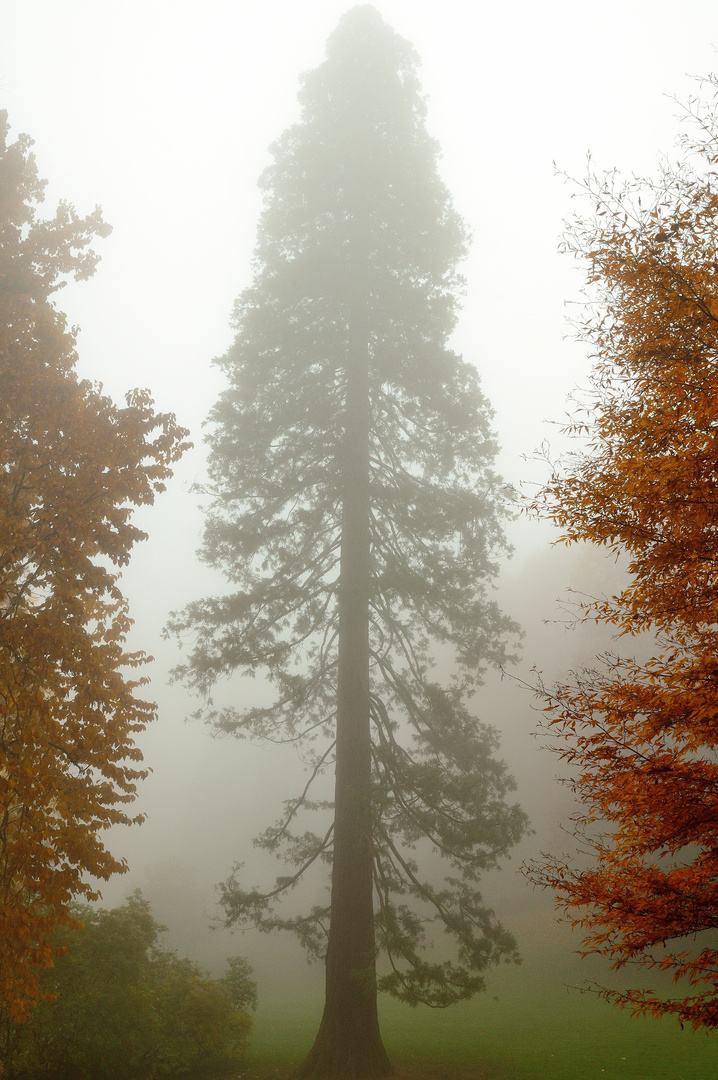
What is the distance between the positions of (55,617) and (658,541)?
5.17 meters

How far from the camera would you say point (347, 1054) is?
6914 millimetres

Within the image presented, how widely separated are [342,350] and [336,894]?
327 inches

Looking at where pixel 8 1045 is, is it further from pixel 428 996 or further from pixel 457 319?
pixel 457 319

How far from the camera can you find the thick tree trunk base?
6816mm

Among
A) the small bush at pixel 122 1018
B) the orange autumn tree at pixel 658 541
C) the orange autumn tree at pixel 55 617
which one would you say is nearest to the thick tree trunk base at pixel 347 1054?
the small bush at pixel 122 1018

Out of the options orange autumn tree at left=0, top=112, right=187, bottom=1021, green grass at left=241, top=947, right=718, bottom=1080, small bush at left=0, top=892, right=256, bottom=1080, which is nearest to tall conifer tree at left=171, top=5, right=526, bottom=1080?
green grass at left=241, top=947, right=718, bottom=1080

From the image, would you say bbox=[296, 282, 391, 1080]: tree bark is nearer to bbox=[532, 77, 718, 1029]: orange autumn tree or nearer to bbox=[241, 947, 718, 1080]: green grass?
bbox=[241, 947, 718, 1080]: green grass

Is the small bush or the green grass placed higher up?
the small bush

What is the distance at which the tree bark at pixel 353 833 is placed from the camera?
275 inches

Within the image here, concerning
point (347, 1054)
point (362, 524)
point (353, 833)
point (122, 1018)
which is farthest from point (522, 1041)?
point (362, 524)

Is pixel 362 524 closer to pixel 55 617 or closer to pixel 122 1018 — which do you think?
pixel 55 617

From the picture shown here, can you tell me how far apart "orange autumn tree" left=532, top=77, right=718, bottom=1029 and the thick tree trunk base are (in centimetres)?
436

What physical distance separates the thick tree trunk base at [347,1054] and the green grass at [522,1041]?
23.4 inches

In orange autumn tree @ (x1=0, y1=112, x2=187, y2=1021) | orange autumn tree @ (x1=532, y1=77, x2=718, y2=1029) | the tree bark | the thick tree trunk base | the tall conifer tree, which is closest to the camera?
orange autumn tree @ (x1=532, y1=77, x2=718, y2=1029)
